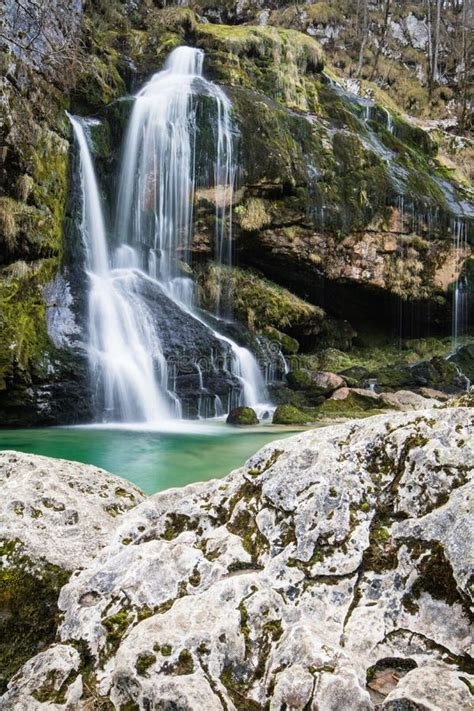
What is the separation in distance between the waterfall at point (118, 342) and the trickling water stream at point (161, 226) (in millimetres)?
35

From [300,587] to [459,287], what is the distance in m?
21.5

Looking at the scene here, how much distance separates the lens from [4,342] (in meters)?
10.0

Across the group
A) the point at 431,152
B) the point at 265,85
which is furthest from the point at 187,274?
the point at 431,152

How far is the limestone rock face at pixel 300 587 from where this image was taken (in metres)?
1.40

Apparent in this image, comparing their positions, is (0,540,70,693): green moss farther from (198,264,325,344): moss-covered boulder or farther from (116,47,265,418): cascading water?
(198,264,325,344): moss-covered boulder

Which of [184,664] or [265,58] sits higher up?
[265,58]

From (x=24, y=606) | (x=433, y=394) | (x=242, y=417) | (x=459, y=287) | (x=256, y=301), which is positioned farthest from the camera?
(x=459, y=287)

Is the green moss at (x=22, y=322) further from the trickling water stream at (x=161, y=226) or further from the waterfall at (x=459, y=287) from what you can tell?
the waterfall at (x=459, y=287)

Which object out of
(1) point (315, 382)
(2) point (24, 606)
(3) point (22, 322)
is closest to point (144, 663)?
(2) point (24, 606)

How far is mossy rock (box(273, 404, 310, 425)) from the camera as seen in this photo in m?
11.9

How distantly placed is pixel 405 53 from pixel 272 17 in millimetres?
11704

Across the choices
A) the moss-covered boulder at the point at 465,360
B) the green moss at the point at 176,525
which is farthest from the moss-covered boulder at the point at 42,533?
the moss-covered boulder at the point at 465,360

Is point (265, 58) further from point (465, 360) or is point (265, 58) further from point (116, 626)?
point (116, 626)

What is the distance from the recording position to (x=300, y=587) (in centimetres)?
171
